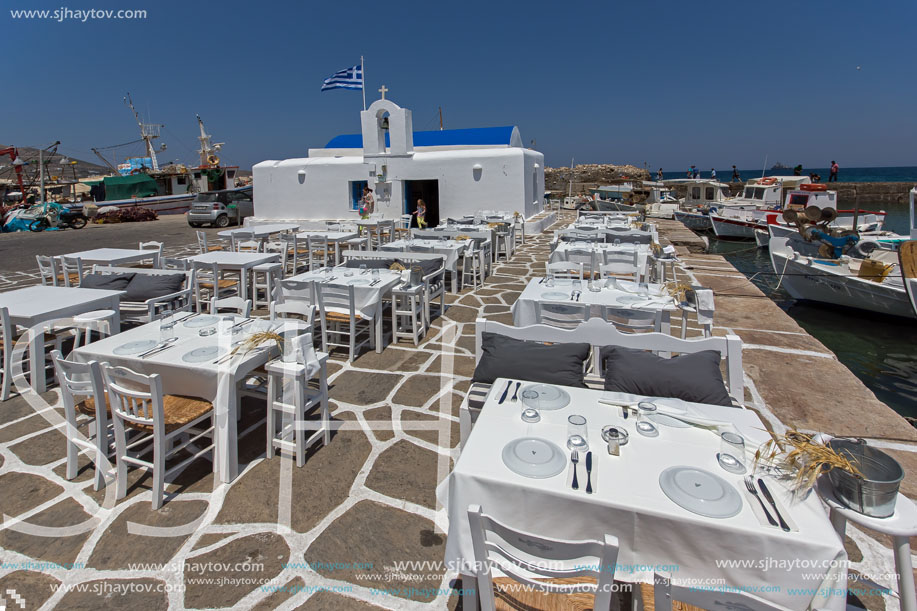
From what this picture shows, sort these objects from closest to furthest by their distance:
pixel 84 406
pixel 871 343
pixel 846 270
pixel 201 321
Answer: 1. pixel 84 406
2. pixel 201 321
3. pixel 871 343
4. pixel 846 270

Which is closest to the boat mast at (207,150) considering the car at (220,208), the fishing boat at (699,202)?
the car at (220,208)

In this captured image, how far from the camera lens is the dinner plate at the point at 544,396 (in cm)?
246

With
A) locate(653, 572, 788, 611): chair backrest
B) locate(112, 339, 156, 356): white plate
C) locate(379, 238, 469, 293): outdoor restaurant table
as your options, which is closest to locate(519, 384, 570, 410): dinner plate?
locate(653, 572, 788, 611): chair backrest

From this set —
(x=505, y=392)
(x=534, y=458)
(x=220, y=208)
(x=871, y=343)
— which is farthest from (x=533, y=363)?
(x=220, y=208)

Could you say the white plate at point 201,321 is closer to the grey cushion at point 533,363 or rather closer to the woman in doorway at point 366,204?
the grey cushion at point 533,363

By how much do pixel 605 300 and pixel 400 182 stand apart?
12.1 meters

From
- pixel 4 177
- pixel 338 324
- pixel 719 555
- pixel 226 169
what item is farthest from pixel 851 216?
pixel 4 177

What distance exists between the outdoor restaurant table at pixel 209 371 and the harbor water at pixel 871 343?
24.2 ft

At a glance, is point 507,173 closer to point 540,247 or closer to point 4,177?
point 540,247

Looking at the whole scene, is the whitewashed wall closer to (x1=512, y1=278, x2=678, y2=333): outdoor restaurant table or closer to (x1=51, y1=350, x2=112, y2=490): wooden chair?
(x1=512, y1=278, x2=678, y2=333): outdoor restaurant table

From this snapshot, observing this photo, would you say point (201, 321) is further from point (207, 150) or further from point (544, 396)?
point (207, 150)

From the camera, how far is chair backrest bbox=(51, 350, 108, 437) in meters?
2.73

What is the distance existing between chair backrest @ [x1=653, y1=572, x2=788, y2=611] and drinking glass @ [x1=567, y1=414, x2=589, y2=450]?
0.70m

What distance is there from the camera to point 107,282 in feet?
18.1
